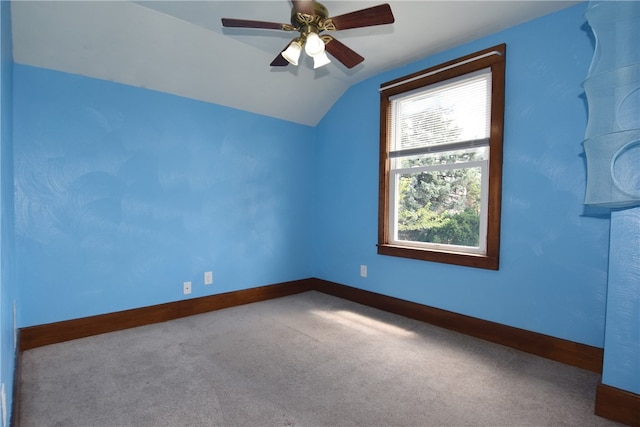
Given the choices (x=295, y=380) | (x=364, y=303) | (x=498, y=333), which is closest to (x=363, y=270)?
(x=364, y=303)

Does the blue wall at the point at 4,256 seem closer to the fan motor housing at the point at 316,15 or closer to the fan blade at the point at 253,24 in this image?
the fan blade at the point at 253,24

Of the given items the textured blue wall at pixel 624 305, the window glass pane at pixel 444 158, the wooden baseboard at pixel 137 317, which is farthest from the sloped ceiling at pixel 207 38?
the wooden baseboard at pixel 137 317

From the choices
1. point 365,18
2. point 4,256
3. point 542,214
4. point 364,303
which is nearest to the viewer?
point 4,256

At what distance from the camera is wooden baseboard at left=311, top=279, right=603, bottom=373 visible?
6.75 ft

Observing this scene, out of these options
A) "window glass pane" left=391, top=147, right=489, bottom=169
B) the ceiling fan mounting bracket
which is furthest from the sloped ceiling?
"window glass pane" left=391, top=147, right=489, bottom=169

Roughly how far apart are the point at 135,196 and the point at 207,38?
4.93 feet

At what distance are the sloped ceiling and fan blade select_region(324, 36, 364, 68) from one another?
35 centimetres

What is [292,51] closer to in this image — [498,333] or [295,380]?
[295,380]

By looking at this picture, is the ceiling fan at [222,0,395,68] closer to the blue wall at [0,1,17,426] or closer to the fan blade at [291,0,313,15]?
the fan blade at [291,0,313,15]

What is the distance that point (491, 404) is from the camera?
1.68m

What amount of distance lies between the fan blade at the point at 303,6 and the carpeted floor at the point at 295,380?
213cm

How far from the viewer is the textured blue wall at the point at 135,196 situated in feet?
7.59

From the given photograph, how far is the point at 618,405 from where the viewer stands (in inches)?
61.3

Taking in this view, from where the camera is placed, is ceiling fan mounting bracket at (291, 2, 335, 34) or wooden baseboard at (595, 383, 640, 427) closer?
wooden baseboard at (595, 383, 640, 427)
